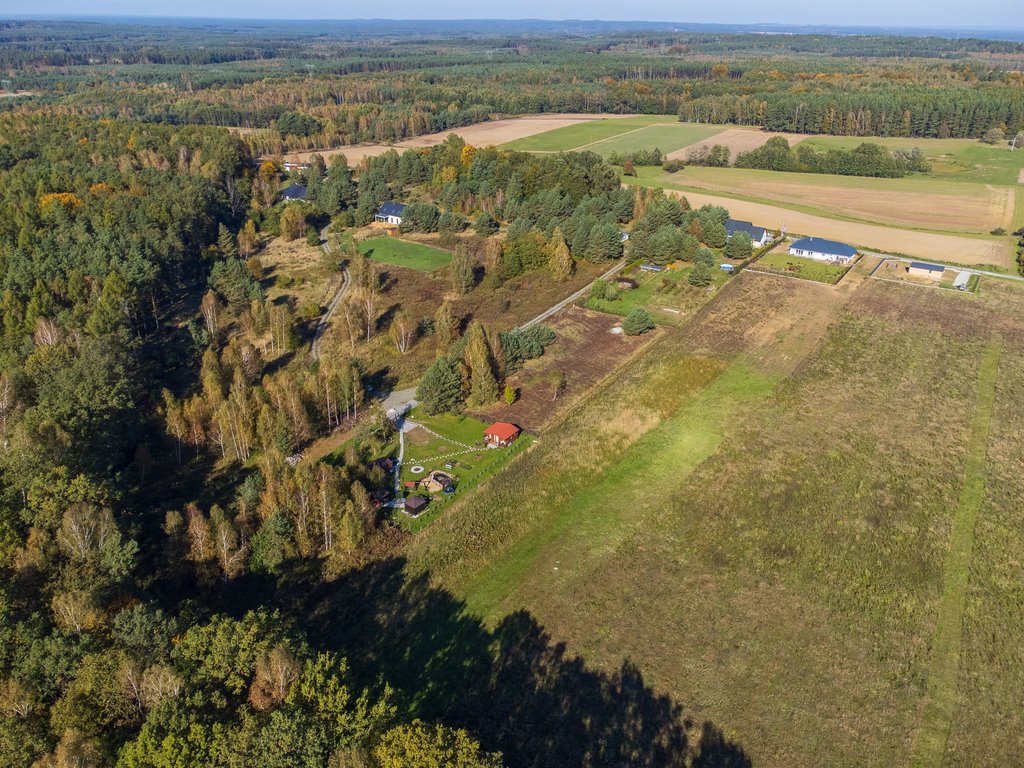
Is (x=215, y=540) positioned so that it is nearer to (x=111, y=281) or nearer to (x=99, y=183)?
(x=111, y=281)

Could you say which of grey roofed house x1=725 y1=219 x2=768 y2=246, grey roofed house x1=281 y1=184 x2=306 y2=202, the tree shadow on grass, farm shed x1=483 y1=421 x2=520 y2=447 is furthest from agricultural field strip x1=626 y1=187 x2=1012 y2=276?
the tree shadow on grass

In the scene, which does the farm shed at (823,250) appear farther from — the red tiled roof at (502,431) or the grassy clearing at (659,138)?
the grassy clearing at (659,138)

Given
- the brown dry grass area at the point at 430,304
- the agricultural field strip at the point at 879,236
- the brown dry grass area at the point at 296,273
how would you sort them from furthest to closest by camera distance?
the agricultural field strip at the point at 879,236 → the brown dry grass area at the point at 296,273 → the brown dry grass area at the point at 430,304

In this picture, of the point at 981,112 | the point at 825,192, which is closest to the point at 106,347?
the point at 825,192

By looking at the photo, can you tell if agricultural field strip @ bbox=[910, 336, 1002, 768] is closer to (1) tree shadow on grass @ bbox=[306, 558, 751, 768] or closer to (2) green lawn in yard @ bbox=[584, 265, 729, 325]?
(1) tree shadow on grass @ bbox=[306, 558, 751, 768]

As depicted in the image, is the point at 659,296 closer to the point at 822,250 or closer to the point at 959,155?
the point at 822,250

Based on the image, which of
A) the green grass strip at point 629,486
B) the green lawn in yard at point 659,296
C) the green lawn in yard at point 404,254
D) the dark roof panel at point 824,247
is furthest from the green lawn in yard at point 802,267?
the green lawn in yard at point 404,254

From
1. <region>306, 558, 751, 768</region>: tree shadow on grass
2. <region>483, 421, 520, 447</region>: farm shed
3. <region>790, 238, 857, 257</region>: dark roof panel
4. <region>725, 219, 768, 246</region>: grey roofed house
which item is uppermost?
<region>725, 219, 768, 246</region>: grey roofed house
